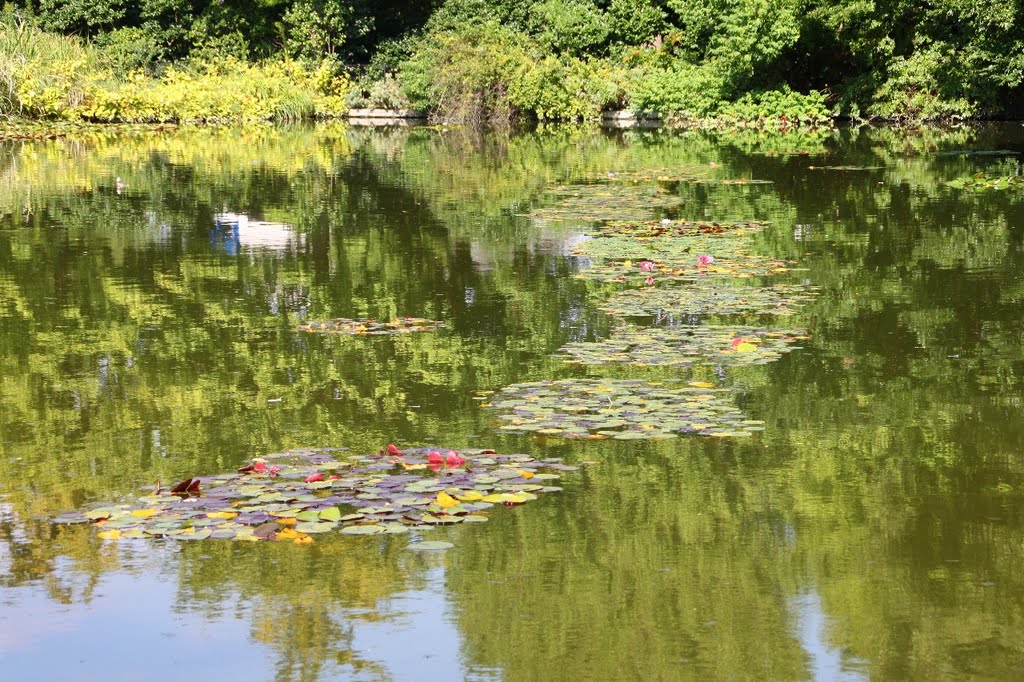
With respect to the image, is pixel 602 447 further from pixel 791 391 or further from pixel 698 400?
pixel 791 391

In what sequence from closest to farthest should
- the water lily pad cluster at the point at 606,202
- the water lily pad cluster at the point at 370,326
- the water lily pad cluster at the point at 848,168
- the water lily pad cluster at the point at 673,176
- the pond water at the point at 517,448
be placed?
the pond water at the point at 517,448
the water lily pad cluster at the point at 370,326
the water lily pad cluster at the point at 606,202
the water lily pad cluster at the point at 673,176
the water lily pad cluster at the point at 848,168

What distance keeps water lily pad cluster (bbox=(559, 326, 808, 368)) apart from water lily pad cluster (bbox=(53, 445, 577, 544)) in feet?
5.45

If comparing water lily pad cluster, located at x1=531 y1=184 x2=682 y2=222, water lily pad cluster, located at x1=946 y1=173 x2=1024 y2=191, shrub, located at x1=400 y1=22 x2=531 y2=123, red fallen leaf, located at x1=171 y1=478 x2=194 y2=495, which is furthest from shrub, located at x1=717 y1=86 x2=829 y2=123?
red fallen leaf, located at x1=171 y1=478 x2=194 y2=495

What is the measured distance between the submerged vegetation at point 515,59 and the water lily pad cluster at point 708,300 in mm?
18864

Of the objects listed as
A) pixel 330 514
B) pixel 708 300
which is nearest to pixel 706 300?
pixel 708 300

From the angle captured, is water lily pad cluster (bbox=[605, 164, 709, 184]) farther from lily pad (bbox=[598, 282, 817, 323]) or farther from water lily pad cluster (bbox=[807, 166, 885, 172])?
lily pad (bbox=[598, 282, 817, 323])

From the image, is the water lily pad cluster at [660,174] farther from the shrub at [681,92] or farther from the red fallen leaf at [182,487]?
the shrub at [681,92]

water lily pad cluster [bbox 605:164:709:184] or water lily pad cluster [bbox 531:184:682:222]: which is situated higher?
water lily pad cluster [bbox 605:164:709:184]

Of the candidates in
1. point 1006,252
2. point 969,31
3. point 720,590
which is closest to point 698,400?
point 720,590

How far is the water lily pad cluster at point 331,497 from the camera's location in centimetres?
449

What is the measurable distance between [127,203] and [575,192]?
4.85 meters

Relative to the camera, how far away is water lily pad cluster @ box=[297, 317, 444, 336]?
776 centimetres

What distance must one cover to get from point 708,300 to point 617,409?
8.77 feet

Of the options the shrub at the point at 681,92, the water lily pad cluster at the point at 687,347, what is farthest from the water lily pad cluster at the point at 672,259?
the shrub at the point at 681,92
